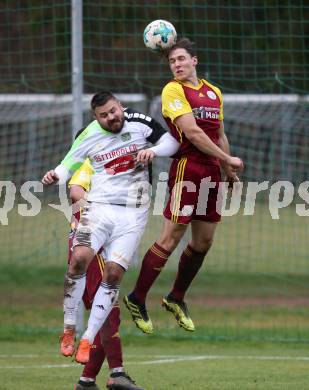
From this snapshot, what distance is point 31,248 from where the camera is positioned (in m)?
16.2

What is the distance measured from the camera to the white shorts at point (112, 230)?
8930 millimetres

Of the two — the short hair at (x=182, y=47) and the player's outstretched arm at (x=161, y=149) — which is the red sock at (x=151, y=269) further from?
the short hair at (x=182, y=47)

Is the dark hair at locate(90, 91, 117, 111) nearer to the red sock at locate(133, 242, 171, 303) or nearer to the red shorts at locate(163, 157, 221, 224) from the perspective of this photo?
the red shorts at locate(163, 157, 221, 224)

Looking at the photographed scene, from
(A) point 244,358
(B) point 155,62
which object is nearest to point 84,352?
(A) point 244,358

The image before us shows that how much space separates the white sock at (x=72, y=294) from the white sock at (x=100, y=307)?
0.47 ft

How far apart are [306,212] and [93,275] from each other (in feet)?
21.2

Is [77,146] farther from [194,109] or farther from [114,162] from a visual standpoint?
[194,109]

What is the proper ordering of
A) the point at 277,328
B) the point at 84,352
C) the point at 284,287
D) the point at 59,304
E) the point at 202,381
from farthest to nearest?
the point at 284,287 < the point at 59,304 < the point at 277,328 < the point at 202,381 < the point at 84,352

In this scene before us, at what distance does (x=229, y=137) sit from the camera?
1672cm

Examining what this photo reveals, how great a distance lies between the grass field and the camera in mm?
10625

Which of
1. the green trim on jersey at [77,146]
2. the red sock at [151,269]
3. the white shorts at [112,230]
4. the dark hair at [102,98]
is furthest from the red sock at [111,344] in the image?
the dark hair at [102,98]

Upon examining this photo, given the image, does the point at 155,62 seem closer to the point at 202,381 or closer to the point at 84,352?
the point at 202,381

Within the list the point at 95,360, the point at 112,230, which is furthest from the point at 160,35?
the point at 95,360

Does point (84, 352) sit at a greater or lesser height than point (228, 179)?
lesser
